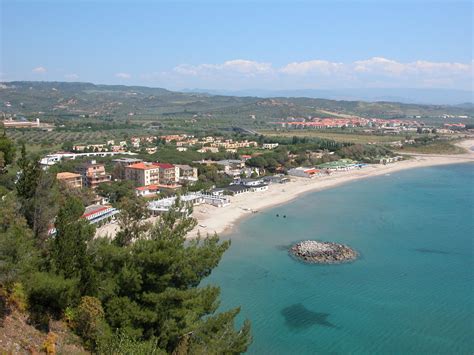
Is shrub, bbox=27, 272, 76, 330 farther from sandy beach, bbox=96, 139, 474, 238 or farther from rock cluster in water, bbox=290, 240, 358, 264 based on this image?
rock cluster in water, bbox=290, 240, 358, 264

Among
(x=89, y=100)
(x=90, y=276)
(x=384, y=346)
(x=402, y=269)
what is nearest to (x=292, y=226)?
(x=402, y=269)

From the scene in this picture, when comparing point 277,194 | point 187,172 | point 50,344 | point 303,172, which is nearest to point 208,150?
point 303,172

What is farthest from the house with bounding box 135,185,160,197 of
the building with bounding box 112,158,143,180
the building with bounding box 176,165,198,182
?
the building with bounding box 176,165,198,182

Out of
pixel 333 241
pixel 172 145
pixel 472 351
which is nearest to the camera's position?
pixel 472 351

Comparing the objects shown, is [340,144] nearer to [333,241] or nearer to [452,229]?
[452,229]

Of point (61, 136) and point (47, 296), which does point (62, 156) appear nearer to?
point (61, 136)

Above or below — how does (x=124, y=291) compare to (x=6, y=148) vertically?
below

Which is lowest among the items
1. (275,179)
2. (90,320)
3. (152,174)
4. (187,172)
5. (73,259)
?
(275,179)
